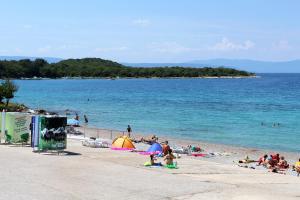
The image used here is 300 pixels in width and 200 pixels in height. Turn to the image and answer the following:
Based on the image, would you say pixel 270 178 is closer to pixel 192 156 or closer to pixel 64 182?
pixel 64 182

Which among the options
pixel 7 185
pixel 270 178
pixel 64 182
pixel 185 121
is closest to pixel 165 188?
pixel 64 182

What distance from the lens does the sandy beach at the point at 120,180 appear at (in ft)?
47.7

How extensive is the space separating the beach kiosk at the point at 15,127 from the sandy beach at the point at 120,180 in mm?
2583

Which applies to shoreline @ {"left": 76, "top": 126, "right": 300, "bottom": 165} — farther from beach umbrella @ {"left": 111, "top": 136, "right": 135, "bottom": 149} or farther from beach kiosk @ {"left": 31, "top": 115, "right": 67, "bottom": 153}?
beach kiosk @ {"left": 31, "top": 115, "right": 67, "bottom": 153}

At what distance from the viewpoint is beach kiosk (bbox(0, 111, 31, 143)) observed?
25.4m

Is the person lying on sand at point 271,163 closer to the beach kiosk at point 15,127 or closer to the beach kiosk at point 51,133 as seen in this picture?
the beach kiosk at point 51,133

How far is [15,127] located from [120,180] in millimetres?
10581

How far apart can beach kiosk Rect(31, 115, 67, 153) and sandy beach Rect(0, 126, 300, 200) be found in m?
0.43

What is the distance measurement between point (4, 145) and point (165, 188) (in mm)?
12852

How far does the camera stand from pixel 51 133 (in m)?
23.0

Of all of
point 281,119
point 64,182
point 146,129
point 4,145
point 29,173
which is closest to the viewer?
point 64,182

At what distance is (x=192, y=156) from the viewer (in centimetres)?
2933

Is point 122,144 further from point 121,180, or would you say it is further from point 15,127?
point 121,180

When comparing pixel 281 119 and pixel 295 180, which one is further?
pixel 281 119
